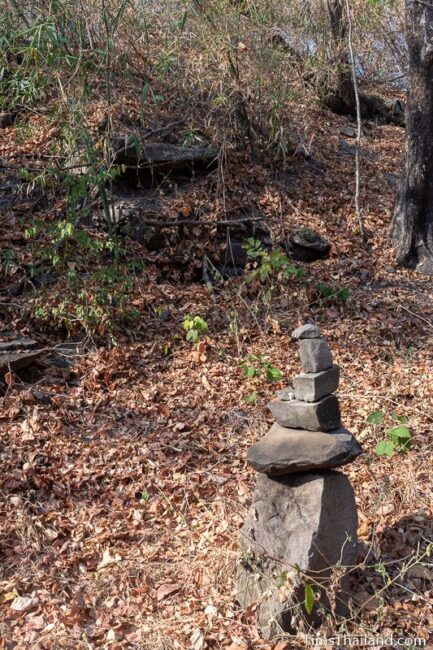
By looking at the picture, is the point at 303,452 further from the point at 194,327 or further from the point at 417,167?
the point at 417,167

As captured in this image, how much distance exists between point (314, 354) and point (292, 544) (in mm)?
926

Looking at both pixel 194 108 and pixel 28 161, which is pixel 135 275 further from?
pixel 194 108

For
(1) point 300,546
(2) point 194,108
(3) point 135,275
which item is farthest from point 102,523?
(2) point 194,108

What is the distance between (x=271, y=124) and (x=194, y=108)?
3.26 ft

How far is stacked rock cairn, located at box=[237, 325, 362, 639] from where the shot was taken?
3.08 meters

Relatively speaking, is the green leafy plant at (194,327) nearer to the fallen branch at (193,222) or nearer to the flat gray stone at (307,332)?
the fallen branch at (193,222)

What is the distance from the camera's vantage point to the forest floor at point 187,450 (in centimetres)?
331

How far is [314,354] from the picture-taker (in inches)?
126

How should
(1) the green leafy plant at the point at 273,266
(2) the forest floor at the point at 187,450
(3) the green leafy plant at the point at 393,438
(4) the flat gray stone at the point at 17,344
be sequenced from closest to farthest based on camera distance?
(2) the forest floor at the point at 187,450 < (3) the green leafy plant at the point at 393,438 < (4) the flat gray stone at the point at 17,344 < (1) the green leafy plant at the point at 273,266

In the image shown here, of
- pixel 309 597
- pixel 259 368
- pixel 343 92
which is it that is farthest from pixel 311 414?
pixel 343 92

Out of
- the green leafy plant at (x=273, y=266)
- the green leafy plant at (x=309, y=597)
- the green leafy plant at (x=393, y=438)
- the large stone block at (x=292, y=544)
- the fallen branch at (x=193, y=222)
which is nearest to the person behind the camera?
the green leafy plant at (x=309, y=597)

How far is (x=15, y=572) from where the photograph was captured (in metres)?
3.64

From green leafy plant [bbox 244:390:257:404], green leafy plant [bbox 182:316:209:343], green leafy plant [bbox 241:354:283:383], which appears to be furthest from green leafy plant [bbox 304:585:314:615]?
green leafy plant [bbox 182:316:209:343]

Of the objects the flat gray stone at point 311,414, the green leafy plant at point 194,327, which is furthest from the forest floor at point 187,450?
the flat gray stone at point 311,414
